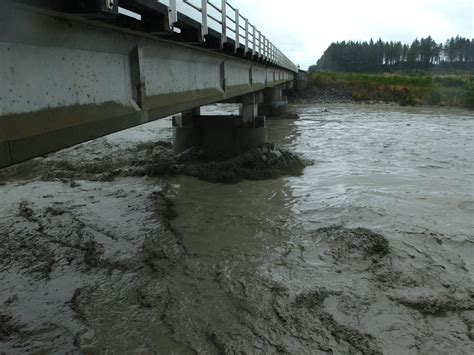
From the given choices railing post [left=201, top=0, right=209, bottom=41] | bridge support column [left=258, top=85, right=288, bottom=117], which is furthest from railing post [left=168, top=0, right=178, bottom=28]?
bridge support column [left=258, top=85, right=288, bottom=117]

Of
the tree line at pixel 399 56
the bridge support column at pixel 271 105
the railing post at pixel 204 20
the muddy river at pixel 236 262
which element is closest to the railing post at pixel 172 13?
the railing post at pixel 204 20

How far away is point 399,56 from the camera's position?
159 meters

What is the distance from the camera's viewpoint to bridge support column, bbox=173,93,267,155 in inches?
682

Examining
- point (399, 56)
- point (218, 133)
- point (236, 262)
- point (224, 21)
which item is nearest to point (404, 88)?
point (218, 133)

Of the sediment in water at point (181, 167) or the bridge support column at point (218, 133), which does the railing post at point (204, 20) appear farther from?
the bridge support column at point (218, 133)

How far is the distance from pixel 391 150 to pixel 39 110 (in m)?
17.9

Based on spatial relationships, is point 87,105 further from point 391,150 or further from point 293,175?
point 391,150

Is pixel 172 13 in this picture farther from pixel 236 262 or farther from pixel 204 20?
pixel 236 262

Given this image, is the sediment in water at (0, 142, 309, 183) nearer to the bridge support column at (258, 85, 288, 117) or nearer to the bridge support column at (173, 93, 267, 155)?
the bridge support column at (173, 93, 267, 155)

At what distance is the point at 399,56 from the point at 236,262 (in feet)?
562

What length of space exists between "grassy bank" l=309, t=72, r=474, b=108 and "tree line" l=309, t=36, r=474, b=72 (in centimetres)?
9668

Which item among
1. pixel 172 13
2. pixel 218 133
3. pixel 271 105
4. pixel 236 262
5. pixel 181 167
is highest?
pixel 172 13

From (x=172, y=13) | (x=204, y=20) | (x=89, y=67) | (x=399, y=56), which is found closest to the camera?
(x=89, y=67)

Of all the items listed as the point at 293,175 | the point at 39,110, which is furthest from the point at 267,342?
the point at 293,175
